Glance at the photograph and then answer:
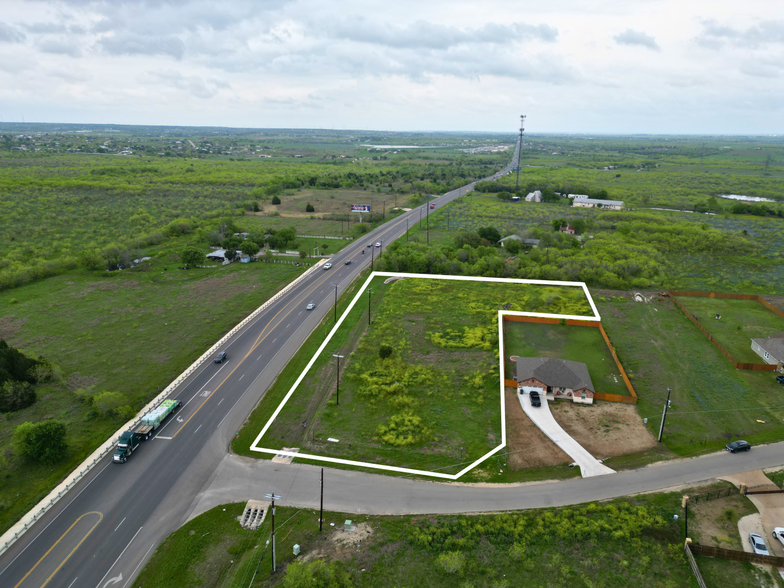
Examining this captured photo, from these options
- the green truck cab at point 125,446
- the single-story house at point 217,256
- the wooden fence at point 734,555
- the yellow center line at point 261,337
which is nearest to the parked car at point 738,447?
the wooden fence at point 734,555

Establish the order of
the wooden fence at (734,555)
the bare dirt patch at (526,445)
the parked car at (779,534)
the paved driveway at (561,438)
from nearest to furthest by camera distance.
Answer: the wooden fence at (734,555), the parked car at (779,534), the paved driveway at (561,438), the bare dirt patch at (526,445)

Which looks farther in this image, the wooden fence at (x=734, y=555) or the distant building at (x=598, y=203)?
the distant building at (x=598, y=203)

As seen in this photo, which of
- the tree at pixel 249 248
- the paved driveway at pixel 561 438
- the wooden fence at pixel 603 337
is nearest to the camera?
the paved driveway at pixel 561 438

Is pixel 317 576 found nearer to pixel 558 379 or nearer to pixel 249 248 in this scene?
pixel 558 379

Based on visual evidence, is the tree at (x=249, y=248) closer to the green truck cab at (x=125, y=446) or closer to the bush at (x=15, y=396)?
the bush at (x=15, y=396)

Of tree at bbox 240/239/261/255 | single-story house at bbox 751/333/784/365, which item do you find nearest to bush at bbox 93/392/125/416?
tree at bbox 240/239/261/255
